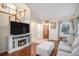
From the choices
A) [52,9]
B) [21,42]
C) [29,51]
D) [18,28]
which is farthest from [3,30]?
[52,9]

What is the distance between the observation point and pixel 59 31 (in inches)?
73.4

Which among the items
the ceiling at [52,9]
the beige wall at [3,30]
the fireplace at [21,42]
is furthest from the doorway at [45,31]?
the beige wall at [3,30]

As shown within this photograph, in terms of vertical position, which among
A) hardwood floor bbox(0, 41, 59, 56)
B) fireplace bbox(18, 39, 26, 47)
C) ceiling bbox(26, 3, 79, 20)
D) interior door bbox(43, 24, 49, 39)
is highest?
ceiling bbox(26, 3, 79, 20)

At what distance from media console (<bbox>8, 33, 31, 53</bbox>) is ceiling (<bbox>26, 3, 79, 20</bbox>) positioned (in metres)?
0.53

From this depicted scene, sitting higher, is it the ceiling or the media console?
the ceiling

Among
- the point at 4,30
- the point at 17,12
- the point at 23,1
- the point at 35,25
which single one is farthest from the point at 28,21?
the point at 4,30

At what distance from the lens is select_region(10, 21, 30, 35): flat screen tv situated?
5.63ft

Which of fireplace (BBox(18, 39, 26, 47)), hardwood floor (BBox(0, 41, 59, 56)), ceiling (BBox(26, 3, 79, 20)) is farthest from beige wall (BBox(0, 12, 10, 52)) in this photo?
ceiling (BBox(26, 3, 79, 20))

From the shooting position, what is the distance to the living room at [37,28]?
1.66 meters

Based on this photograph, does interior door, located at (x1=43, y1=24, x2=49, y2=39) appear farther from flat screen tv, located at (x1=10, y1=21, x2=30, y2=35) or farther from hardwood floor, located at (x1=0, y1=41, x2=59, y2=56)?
flat screen tv, located at (x1=10, y1=21, x2=30, y2=35)

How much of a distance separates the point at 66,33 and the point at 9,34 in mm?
1220

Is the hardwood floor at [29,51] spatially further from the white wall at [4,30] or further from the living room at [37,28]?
the white wall at [4,30]

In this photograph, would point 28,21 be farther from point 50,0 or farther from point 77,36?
point 77,36

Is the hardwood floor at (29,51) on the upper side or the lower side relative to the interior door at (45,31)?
lower
